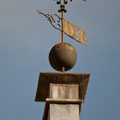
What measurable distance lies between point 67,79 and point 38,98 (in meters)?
1.35

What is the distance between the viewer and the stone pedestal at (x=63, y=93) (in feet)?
38.8

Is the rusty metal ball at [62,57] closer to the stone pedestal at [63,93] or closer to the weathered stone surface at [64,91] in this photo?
the stone pedestal at [63,93]

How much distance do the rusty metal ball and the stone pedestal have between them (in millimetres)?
530

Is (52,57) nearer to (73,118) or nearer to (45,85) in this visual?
(45,85)

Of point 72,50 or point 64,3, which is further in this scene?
point 64,3

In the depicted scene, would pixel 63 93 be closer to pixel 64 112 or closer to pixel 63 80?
pixel 63 80

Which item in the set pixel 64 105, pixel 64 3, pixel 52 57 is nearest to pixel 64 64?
pixel 52 57

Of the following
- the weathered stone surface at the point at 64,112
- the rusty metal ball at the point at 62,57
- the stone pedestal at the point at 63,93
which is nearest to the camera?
the weathered stone surface at the point at 64,112

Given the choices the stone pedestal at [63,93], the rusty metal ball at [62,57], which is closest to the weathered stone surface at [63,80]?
the stone pedestal at [63,93]

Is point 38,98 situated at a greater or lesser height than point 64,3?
lesser

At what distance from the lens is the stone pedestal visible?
11.8 meters

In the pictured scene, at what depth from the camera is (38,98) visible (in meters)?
13.0

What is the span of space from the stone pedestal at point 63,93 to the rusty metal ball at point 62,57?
530 millimetres

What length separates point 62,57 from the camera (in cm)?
1259
